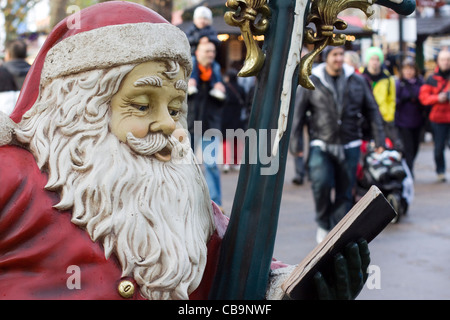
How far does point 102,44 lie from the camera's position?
93.7 inches

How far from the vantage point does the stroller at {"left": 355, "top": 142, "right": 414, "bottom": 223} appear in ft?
26.3

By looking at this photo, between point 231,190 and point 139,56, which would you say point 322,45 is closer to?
point 139,56

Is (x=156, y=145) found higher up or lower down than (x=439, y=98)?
higher up

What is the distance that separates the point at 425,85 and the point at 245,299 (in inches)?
347

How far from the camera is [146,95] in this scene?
241 cm

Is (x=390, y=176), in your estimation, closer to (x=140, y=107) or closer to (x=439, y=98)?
(x=439, y=98)

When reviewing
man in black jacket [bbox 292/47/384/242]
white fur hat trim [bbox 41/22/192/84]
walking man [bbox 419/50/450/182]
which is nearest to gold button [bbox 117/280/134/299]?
white fur hat trim [bbox 41/22/192/84]

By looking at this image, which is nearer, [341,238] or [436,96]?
[341,238]

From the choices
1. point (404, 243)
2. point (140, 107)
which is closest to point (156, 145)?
point (140, 107)

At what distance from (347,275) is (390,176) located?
230 inches

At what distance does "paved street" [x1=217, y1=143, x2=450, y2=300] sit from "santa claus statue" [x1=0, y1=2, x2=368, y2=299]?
328 cm

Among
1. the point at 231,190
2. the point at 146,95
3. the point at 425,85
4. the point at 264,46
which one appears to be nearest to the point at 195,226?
the point at 146,95

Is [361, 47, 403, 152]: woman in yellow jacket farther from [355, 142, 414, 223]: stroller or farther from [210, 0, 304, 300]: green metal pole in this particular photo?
[210, 0, 304, 300]: green metal pole

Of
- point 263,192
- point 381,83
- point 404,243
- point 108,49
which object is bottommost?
point 404,243
